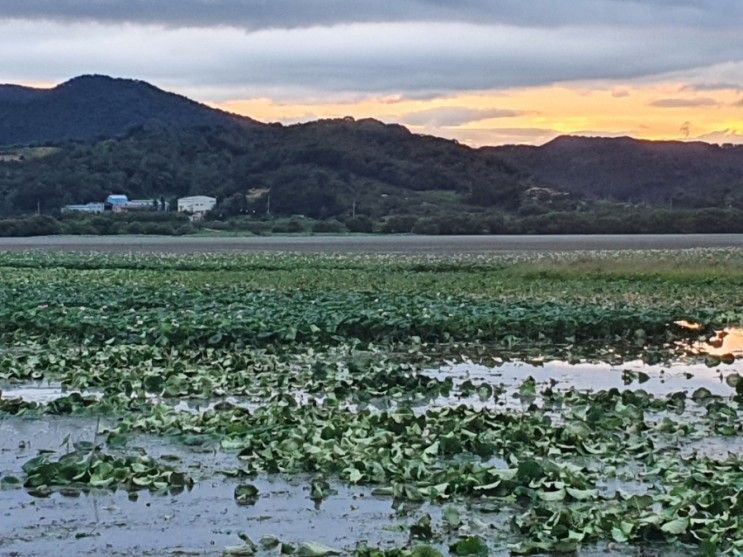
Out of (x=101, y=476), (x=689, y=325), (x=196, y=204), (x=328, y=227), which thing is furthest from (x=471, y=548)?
(x=196, y=204)

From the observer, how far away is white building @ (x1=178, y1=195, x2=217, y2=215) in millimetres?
164750

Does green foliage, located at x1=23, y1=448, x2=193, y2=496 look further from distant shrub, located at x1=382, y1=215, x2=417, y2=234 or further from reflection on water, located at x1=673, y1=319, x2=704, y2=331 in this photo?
distant shrub, located at x1=382, y1=215, x2=417, y2=234

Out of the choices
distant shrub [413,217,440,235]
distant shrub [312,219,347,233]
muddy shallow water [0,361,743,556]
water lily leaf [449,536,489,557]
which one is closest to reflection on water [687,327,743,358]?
muddy shallow water [0,361,743,556]

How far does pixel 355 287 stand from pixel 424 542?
28.9 m

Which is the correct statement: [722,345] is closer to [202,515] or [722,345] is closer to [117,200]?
[202,515]

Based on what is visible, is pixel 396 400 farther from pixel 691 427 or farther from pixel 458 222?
pixel 458 222

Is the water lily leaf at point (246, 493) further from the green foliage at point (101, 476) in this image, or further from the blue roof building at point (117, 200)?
the blue roof building at point (117, 200)

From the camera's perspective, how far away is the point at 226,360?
20312mm

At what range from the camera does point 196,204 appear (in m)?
166

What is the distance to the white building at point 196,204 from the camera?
16475 cm

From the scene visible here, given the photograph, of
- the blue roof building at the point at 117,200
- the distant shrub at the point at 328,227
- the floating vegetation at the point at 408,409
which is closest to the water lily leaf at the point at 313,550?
the floating vegetation at the point at 408,409

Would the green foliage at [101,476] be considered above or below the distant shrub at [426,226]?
above

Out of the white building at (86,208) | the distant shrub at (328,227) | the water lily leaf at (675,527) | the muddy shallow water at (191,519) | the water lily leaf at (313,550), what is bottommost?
the distant shrub at (328,227)

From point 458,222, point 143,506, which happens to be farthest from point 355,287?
point 458,222
